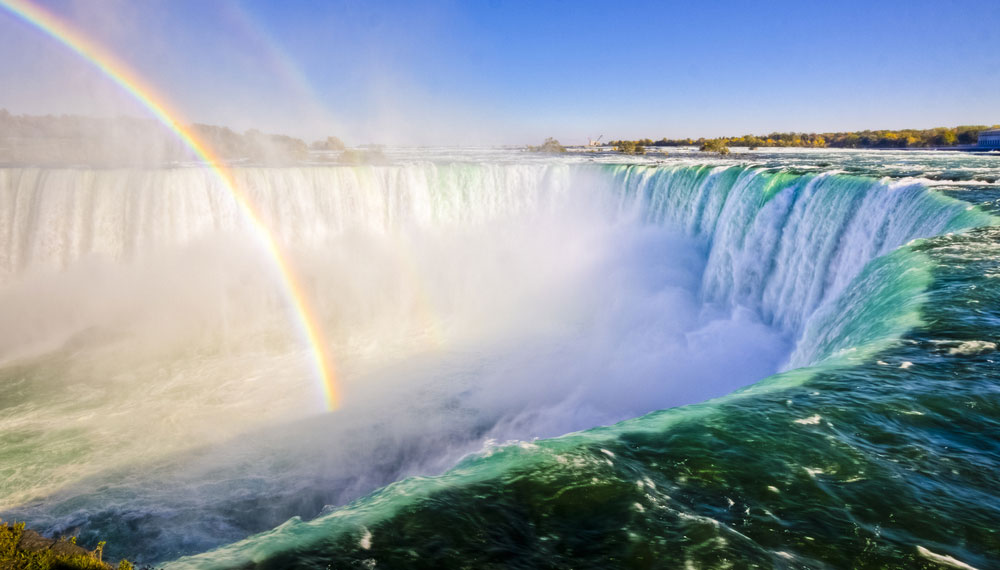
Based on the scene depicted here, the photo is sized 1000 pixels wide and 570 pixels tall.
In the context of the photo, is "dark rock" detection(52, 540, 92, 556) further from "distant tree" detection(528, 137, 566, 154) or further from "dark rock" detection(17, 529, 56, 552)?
"distant tree" detection(528, 137, 566, 154)

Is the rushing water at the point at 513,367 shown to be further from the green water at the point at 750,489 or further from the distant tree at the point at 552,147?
the distant tree at the point at 552,147

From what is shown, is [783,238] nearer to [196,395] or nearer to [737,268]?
[737,268]

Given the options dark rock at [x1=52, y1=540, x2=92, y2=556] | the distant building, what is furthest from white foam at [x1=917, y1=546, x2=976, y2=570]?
the distant building

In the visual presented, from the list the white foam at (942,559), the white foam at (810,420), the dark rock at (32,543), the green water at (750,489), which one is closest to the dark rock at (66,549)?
the dark rock at (32,543)

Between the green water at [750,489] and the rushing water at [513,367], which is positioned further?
the rushing water at [513,367]

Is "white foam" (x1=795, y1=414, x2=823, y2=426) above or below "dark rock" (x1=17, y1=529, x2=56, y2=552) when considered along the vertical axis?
below

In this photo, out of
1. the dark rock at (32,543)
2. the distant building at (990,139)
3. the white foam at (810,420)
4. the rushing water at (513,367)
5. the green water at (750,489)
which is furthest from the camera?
the distant building at (990,139)

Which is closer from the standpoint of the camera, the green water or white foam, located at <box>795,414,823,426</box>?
the green water
